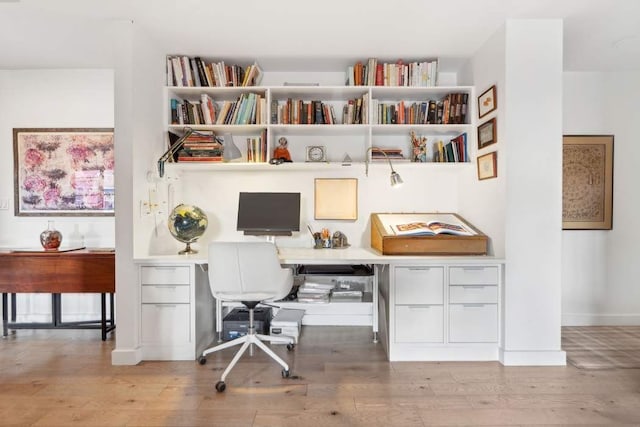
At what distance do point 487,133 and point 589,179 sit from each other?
1419 mm

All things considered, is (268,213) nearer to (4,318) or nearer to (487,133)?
(487,133)

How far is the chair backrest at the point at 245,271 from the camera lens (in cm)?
224

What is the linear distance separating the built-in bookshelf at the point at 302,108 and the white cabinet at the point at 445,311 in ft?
3.34

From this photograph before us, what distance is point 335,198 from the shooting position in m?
3.39

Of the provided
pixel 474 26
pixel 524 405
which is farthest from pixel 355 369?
pixel 474 26

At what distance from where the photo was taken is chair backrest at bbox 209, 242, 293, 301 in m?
2.24

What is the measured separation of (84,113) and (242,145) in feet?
4.88

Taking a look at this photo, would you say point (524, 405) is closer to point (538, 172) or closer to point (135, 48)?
point (538, 172)

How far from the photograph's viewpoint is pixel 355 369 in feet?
8.14

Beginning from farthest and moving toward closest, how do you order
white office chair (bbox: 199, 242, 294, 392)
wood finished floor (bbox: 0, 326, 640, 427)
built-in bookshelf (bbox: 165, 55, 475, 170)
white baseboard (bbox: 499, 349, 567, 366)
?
built-in bookshelf (bbox: 165, 55, 475, 170)
white baseboard (bbox: 499, 349, 567, 366)
white office chair (bbox: 199, 242, 294, 392)
wood finished floor (bbox: 0, 326, 640, 427)

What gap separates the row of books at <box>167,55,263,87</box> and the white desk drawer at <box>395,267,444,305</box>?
6.61 feet

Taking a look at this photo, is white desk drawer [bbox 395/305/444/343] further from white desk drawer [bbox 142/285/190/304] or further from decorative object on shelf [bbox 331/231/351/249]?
white desk drawer [bbox 142/285/190/304]

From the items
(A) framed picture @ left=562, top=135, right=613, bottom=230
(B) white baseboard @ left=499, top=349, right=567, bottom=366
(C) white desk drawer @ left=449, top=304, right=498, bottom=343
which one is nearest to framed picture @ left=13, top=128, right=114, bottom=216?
(C) white desk drawer @ left=449, top=304, right=498, bottom=343

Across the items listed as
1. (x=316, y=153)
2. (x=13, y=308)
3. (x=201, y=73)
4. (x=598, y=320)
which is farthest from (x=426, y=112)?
(x=13, y=308)
